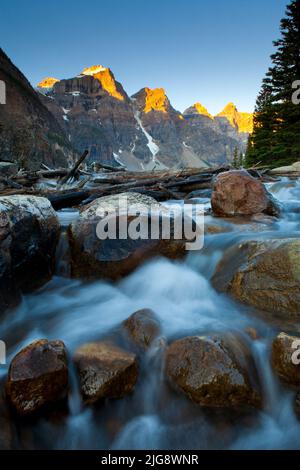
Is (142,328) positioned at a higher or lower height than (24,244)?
lower

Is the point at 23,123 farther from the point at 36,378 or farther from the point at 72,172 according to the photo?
the point at 36,378

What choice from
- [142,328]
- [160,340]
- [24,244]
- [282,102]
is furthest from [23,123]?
[160,340]

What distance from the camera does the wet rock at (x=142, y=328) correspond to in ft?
9.29

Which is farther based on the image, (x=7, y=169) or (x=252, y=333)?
(x=7, y=169)

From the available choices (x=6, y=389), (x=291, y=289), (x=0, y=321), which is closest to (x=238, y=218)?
(x=291, y=289)

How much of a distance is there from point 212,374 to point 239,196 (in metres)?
4.17

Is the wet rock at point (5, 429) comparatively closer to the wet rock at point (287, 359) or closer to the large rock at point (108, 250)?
the wet rock at point (287, 359)

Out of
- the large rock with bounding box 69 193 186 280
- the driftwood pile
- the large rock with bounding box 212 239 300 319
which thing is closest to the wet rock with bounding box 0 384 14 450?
the large rock with bounding box 69 193 186 280

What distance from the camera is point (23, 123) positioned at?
71000mm

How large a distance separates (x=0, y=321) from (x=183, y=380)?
209cm

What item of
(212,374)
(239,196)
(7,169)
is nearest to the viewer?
(212,374)

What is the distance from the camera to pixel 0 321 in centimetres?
329

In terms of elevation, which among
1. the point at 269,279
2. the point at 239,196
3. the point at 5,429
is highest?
the point at 239,196

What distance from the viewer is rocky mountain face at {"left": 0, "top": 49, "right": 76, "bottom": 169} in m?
60.0
